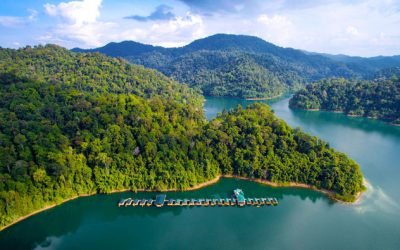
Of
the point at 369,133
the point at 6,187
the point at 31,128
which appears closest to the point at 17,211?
the point at 6,187

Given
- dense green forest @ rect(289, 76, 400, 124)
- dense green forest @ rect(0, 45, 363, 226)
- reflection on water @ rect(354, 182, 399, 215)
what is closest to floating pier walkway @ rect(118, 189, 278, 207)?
dense green forest @ rect(0, 45, 363, 226)

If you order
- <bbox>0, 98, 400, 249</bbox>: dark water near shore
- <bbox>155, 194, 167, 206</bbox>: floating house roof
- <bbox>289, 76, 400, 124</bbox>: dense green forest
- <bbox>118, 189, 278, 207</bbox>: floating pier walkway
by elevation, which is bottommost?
<bbox>0, 98, 400, 249</bbox>: dark water near shore

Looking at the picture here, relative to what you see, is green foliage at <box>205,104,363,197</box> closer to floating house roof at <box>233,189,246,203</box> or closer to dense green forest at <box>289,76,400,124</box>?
floating house roof at <box>233,189,246,203</box>

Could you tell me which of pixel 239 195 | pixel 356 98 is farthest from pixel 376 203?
pixel 356 98

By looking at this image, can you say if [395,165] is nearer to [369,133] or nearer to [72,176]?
[369,133]

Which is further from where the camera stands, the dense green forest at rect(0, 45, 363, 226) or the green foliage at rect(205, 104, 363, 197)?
the green foliage at rect(205, 104, 363, 197)

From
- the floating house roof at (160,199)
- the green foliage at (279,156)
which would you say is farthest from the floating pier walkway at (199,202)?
the green foliage at (279,156)

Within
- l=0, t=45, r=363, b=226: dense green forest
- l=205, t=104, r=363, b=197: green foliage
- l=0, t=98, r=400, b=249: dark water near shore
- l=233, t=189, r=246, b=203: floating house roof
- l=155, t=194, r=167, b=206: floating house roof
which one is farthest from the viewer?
l=205, t=104, r=363, b=197: green foliage

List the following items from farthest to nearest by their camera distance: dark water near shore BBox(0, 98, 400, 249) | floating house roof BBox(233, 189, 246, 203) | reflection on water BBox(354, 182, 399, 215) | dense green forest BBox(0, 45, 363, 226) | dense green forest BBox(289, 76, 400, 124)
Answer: dense green forest BBox(289, 76, 400, 124) < floating house roof BBox(233, 189, 246, 203) < reflection on water BBox(354, 182, 399, 215) < dense green forest BBox(0, 45, 363, 226) < dark water near shore BBox(0, 98, 400, 249)
